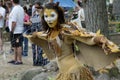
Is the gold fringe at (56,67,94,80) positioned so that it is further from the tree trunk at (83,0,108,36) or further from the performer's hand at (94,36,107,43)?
the tree trunk at (83,0,108,36)

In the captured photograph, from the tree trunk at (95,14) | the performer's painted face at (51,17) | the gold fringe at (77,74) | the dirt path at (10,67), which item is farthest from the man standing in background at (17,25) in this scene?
the gold fringe at (77,74)

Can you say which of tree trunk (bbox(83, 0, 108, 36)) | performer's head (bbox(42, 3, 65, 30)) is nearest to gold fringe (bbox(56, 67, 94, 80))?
performer's head (bbox(42, 3, 65, 30))

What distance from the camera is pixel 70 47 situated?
4996mm

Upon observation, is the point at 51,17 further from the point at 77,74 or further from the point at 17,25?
the point at 17,25

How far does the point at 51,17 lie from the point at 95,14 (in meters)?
3.09

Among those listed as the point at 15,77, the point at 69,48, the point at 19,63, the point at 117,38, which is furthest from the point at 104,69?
the point at 117,38

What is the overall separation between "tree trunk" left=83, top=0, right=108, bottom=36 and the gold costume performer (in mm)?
2913

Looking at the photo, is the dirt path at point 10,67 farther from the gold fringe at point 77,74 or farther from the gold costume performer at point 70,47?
the gold fringe at point 77,74

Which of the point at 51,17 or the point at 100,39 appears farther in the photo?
the point at 51,17

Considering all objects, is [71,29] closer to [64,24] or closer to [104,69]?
[64,24]

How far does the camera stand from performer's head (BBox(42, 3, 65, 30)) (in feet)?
16.5

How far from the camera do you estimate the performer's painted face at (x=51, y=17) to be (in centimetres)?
501

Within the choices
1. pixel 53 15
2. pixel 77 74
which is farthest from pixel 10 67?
pixel 77 74

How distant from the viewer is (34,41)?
17.8ft
